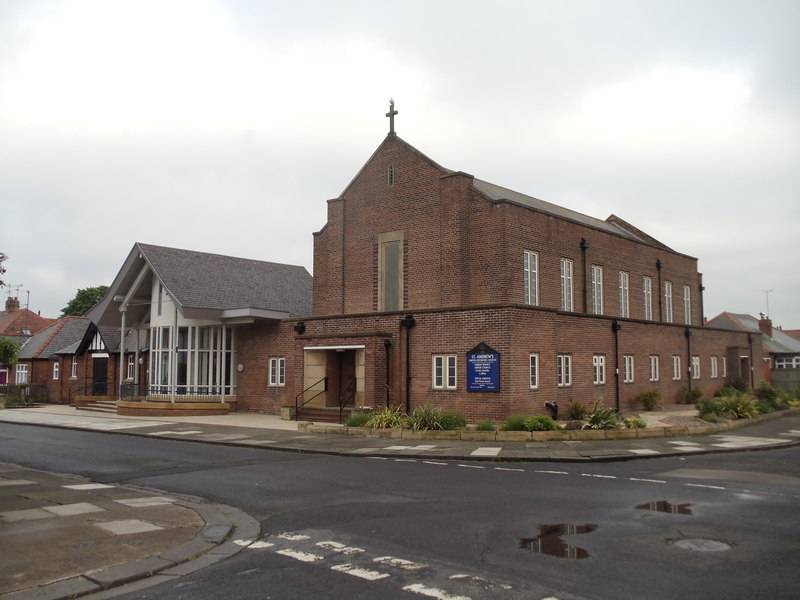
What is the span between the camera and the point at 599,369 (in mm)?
25844

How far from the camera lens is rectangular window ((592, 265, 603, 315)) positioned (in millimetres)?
31797

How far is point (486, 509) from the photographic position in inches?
388

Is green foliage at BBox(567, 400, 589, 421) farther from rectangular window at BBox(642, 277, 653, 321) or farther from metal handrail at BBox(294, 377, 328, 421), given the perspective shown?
rectangular window at BBox(642, 277, 653, 321)

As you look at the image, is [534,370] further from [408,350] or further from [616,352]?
[616,352]

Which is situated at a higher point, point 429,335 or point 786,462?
point 429,335

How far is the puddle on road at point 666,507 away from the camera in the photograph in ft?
31.6

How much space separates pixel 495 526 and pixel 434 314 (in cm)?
1467

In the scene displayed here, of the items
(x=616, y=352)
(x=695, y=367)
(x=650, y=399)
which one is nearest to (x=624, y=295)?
(x=695, y=367)

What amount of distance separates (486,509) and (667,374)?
943 inches

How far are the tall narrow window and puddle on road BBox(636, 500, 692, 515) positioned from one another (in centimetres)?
1930

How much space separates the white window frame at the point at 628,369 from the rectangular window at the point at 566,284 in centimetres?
333

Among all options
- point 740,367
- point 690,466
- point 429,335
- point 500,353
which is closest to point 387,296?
point 429,335

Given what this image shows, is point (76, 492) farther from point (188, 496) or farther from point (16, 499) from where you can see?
point (188, 496)

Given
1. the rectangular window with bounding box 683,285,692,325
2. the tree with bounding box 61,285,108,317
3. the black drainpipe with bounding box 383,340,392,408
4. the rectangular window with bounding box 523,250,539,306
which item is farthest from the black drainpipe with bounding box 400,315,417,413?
the tree with bounding box 61,285,108,317
